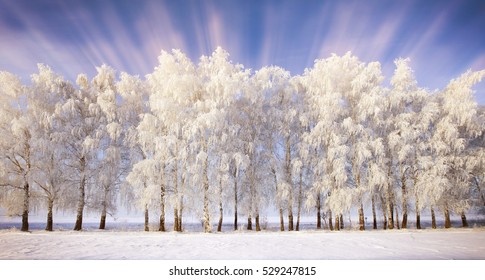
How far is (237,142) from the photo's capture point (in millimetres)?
10500

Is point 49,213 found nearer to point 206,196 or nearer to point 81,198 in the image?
point 81,198

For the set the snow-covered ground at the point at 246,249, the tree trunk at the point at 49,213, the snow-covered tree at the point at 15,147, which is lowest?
the snow-covered ground at the point at 246,249

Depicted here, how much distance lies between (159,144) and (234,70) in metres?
3.69

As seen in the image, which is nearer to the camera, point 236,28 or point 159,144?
point 236,28

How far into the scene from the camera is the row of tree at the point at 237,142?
9477mm

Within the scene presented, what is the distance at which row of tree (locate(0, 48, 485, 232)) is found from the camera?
948 cm

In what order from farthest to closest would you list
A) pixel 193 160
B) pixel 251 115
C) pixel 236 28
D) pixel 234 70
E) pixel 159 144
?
1. pixel 251 115
2. pixel 234 70
3. pixel 193 160
4. pixel 159 144
5. pixel 236 28

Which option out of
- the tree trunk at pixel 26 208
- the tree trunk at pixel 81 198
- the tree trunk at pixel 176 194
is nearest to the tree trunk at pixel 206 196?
the tree trunk at pixel 176 194

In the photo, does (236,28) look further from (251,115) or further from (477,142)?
(477,142)

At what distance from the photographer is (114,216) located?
11430 millimetres

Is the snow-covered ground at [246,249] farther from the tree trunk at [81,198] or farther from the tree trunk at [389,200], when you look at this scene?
Answer: the tree trunk at [389,200]

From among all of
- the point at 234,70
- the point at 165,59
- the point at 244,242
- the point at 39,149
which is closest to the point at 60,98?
the point at 39,149

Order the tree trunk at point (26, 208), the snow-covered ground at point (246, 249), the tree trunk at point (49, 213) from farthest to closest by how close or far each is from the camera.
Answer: the tree trunk at point (49, 213) < the tree trunk at point (26, 208) < the snow-covered ground at point (246, 249)
